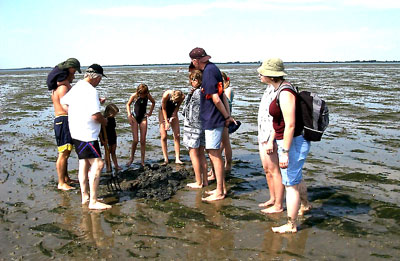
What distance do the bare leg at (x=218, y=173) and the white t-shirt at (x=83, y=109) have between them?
179 cm

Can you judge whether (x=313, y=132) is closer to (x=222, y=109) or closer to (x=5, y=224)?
(x=222, y=109)

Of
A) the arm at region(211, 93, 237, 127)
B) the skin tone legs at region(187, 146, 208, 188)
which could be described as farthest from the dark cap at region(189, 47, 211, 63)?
the skin tone legs at region(187, 146, 208, 188)

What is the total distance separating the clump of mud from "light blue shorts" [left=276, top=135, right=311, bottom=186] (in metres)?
2.34

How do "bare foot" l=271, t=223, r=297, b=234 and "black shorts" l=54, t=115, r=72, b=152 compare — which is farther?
"black shorts" l=54, t=115, r=72, b=152

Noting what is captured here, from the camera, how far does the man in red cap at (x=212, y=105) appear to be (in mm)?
5609

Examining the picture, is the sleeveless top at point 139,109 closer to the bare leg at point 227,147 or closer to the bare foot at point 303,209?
the bare leg at point 227,147

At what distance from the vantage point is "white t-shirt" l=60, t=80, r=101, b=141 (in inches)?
211

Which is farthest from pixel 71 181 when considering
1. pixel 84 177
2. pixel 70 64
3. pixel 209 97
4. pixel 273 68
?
pixel 273 68

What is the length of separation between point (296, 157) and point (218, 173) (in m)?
1.77

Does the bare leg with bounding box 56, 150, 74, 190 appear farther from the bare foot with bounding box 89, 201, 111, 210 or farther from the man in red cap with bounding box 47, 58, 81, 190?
the bare foot with bounding box 89, 201, 111, 210

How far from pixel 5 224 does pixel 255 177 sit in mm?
4252

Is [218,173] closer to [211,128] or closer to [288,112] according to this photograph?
[211,128]

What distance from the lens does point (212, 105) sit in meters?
5.78

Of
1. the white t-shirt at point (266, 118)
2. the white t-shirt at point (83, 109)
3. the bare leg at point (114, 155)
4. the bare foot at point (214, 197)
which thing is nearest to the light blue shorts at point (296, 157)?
the white t-shirt at point (266, 118)
